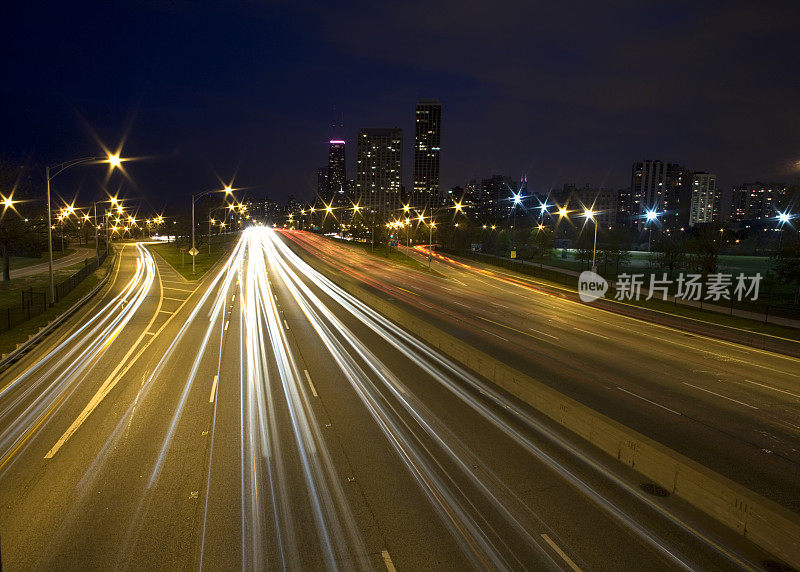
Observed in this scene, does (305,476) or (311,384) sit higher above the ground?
(305,476)

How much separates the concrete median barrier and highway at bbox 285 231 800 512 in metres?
1.81

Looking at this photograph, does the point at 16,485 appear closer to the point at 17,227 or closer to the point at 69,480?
the point at 69,480

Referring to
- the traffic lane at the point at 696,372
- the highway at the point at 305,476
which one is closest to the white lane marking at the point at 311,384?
the highway at the point at 305,476

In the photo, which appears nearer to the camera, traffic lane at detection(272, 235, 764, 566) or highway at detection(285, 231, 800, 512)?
traffic lane at detection(272, 235, 764, 566)

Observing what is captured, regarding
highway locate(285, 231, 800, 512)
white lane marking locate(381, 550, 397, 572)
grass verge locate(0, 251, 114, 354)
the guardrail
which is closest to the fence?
grass verge locate(0, 251, 114, 354)

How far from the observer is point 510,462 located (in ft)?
34.1

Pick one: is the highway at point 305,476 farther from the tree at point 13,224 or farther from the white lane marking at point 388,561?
the tree at point 13,224

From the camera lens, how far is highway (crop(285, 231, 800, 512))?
11414 mm

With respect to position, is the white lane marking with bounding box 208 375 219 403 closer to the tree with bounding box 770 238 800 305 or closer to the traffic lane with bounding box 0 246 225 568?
the traffic lane with bounding box 0 246 225 568

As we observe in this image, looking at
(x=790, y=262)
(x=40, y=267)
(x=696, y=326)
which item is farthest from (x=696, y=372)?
(x=40, y=267)

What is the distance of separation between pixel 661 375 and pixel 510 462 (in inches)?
414

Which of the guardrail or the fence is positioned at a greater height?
the fence

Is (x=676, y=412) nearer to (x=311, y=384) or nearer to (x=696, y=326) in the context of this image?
(x=311, y=384)

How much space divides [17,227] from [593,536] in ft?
188
